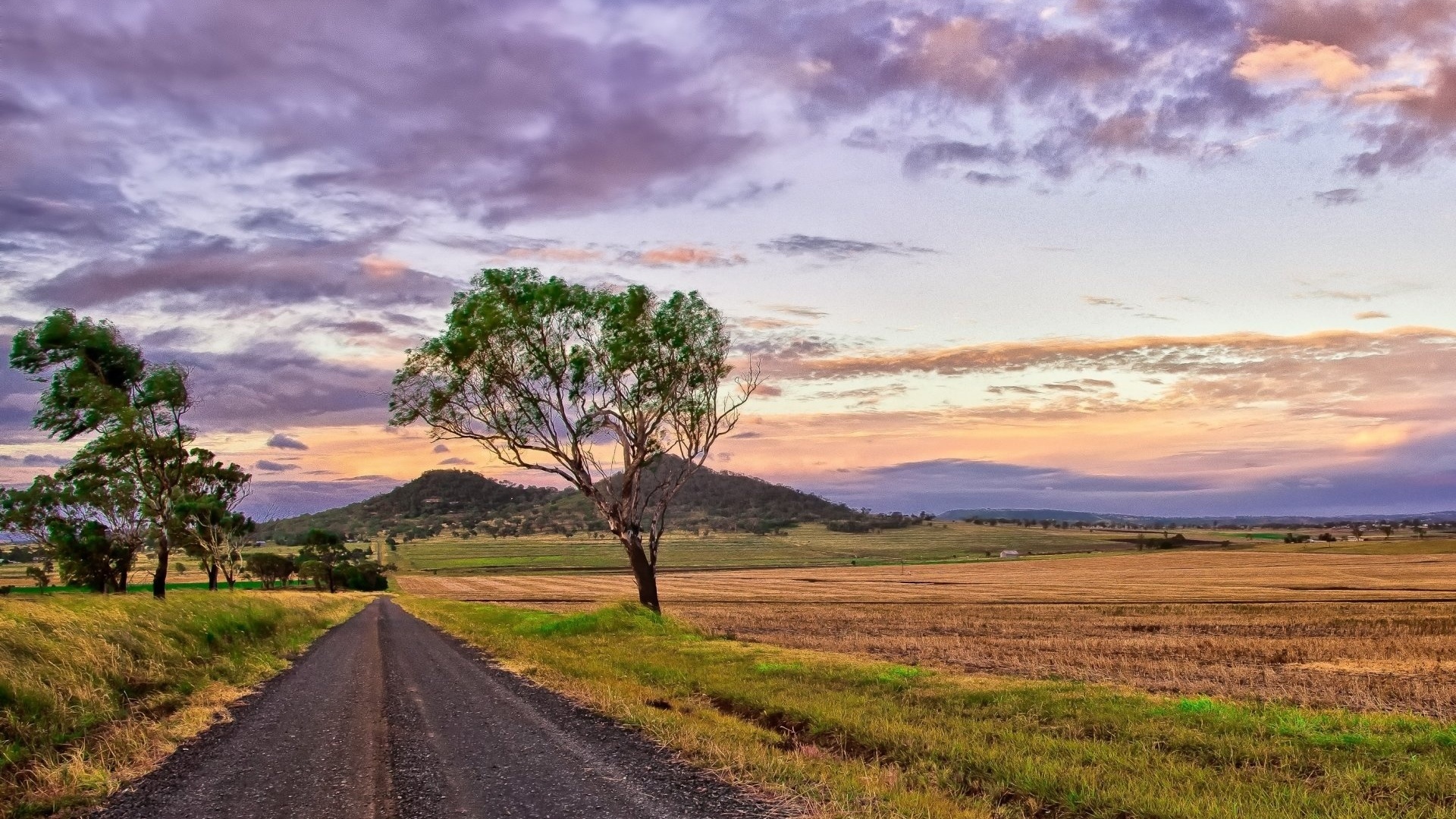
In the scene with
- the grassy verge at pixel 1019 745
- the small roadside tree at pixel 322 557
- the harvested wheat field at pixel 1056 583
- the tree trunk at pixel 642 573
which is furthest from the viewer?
the small roadside tree at pixel 322 557

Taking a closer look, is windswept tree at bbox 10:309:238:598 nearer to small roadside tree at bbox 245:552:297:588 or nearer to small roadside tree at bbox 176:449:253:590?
small roadside tree at bbox 176:449:253:590

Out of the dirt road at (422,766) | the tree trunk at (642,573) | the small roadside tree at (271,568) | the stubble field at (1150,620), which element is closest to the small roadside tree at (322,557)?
the small roadside tree at (271,568)

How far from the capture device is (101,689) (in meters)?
16.0

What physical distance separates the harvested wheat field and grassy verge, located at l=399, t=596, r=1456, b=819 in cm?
5075

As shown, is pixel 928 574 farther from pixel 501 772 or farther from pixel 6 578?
pixel 6 578

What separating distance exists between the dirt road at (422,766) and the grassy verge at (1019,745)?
3.35 ft

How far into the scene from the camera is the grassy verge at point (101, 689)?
440 inches

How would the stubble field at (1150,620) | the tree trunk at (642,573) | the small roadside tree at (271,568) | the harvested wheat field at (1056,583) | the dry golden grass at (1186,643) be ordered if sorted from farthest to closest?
1. the small roadside tree at (271,568)
2. the harvested wheat field at (1056,583)
3. the tree trunk at (642,573)
4. the stubble field at (1150,620)
5. the dry golden grass at (1186,643)

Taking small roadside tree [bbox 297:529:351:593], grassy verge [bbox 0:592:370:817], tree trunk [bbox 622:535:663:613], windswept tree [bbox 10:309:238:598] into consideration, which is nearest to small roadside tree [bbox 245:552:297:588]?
small roadside tree [bbox 297:529:351:593]

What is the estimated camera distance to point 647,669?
21.4 metres

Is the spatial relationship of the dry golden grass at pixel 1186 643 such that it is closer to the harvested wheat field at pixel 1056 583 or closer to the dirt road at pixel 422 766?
the dirt road at pixel 422 766

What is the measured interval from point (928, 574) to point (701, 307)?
91862 millimetres

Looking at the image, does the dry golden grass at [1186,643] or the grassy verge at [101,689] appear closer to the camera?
the grassy verge at [101,689]

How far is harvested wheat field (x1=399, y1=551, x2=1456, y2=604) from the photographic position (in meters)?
69.1
